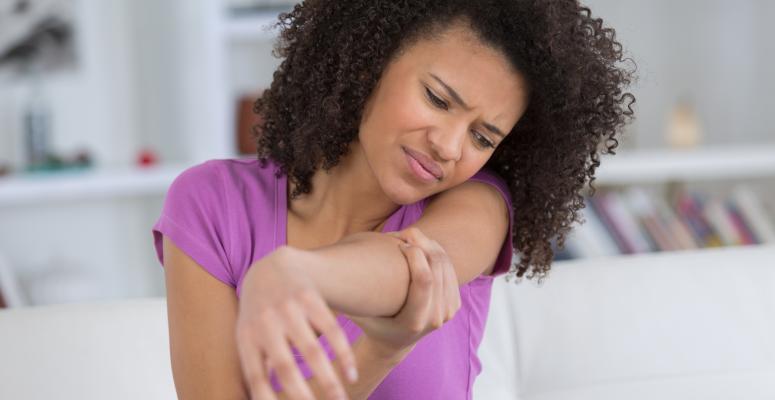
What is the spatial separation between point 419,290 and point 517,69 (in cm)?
45

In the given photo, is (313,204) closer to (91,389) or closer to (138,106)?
(91,389)

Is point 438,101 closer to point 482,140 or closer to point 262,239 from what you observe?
point 482,140

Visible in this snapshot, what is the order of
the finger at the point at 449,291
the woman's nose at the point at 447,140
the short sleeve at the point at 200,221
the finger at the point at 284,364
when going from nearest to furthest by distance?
the finger at the point at 284,364
the finger at the point at 449,291
the woman's nose at the point at 447,140
the short sleeve at the point at 200,221

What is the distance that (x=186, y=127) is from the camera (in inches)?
143

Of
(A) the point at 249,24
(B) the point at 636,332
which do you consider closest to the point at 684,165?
(A) the point at 249,24

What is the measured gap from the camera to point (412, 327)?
1.13 meters

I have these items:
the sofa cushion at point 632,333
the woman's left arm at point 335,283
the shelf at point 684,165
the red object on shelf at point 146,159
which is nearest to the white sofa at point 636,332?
the sofa cushion at point 632,333

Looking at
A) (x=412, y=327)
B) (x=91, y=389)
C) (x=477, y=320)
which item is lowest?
(x=91, y=389)

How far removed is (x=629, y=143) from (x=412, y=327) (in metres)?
2.92

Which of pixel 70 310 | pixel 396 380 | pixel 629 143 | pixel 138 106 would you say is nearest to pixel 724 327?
pixel 396 380

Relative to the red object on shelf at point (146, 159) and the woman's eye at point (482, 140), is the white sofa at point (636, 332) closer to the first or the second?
the woman's eye at point (482, 140)

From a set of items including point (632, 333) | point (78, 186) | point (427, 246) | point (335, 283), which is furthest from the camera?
point (78, 186)

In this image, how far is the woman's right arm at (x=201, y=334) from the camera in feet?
4.76

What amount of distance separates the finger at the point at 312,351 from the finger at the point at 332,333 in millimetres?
11
